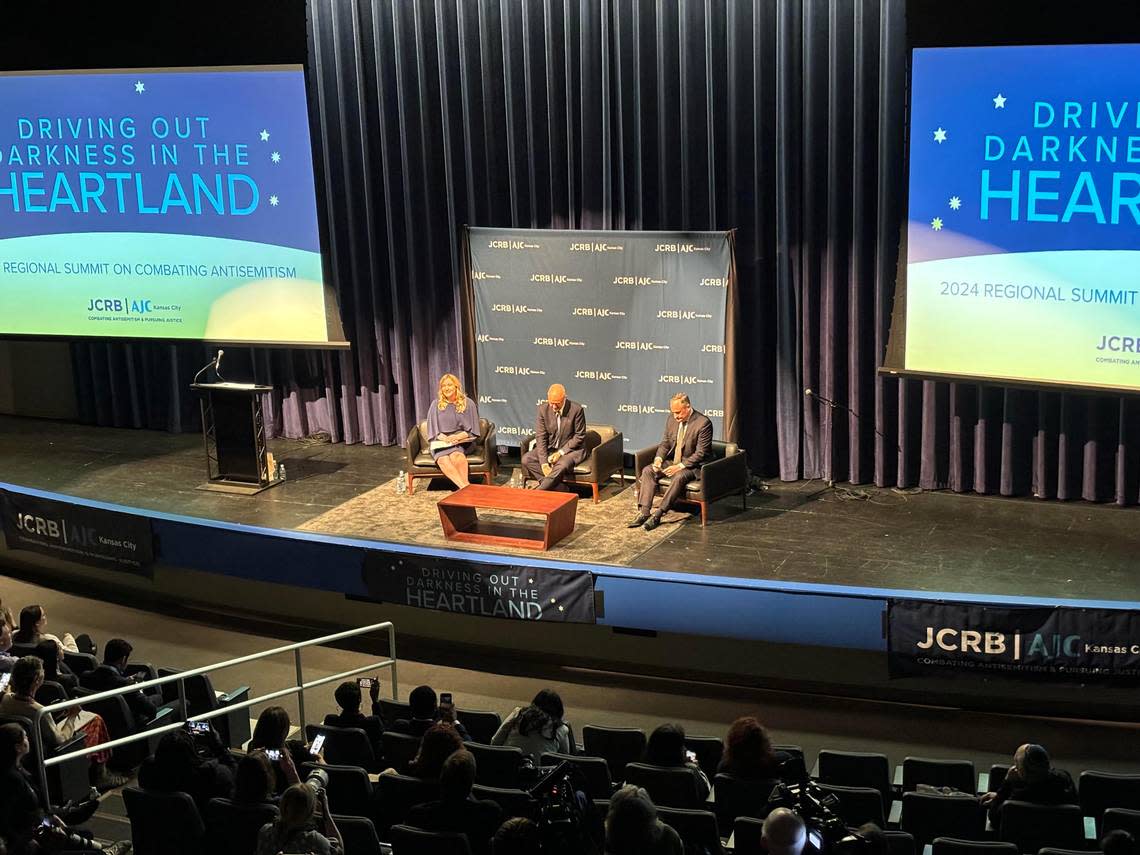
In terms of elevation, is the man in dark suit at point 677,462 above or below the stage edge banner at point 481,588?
above

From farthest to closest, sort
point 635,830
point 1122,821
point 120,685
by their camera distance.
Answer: point 120,685 → point 1122,821 → point 635,830

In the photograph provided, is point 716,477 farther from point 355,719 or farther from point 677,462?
point 355,719

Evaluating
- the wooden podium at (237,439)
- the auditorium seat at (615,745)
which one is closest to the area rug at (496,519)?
the wooden podium at (237,439)

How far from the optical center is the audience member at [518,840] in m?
4.54

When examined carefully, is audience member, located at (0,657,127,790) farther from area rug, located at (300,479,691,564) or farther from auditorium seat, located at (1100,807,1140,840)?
auditorium seat, located at (1100,807,1140,840)

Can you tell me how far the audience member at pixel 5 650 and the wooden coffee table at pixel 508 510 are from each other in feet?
9.88

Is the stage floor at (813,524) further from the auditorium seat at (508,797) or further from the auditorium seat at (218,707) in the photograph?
the auditorium seat at (508,797)

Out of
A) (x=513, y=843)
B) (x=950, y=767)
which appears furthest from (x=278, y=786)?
(x=950, y=767)

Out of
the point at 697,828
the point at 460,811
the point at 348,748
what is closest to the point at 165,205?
the point at 348,748

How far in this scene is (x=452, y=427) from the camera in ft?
35.4

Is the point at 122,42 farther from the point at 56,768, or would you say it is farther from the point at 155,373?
the point at 56,768

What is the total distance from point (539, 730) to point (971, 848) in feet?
6.27

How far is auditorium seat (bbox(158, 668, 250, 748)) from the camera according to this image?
7473 millimetres

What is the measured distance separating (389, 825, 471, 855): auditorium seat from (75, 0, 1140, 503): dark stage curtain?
666 centimetres
